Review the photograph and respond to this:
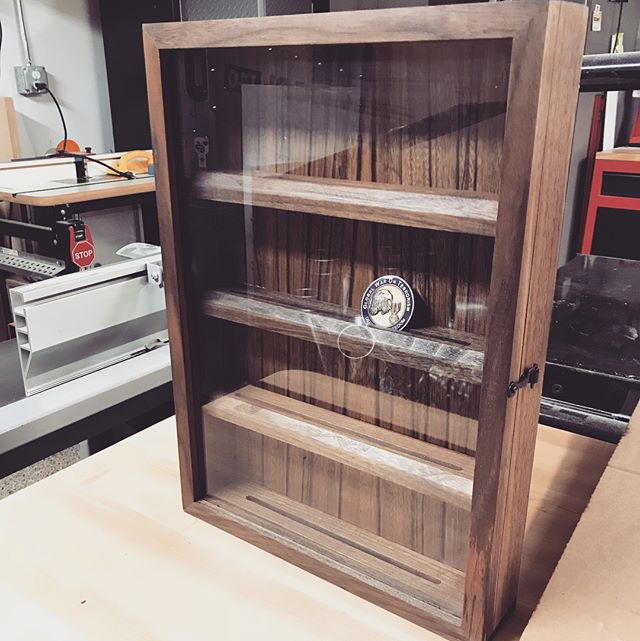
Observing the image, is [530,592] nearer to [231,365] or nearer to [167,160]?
[231,365]

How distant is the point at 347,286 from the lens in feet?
2.64

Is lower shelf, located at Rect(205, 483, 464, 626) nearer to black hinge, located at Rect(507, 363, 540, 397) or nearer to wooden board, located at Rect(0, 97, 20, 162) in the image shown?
black hinge, located at Rect(507, 363, 540, 397)

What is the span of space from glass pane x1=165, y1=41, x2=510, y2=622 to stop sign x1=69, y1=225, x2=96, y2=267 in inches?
61.3

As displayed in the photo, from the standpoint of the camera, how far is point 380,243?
0.77 m

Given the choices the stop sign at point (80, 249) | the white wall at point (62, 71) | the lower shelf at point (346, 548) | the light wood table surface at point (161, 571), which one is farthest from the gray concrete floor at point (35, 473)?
the white wall at point (62, 71)

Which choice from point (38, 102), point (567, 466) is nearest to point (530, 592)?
point (567, 466)

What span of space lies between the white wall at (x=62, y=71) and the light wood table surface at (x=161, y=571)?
11.7ft

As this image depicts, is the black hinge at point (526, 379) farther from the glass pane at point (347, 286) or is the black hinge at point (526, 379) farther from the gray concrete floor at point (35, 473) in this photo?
the gray concrete floor at point (35, 473)

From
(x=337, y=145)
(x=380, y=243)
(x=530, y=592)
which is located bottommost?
(x=530, y=592)

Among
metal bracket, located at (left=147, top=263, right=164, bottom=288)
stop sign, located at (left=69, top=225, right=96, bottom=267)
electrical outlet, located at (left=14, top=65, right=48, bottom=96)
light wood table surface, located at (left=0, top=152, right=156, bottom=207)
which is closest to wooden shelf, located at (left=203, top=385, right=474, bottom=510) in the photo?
metal bracket, located at (left=147, top=263, right=164, bottom=288)

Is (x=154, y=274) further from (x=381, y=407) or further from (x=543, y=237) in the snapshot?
(x=543, y=237)

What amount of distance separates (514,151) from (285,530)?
20.8 inches

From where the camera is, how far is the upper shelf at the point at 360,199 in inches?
23.4

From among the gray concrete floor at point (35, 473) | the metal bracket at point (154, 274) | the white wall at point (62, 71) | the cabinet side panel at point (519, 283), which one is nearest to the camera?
the cabinet side panel at point (519, 283)
